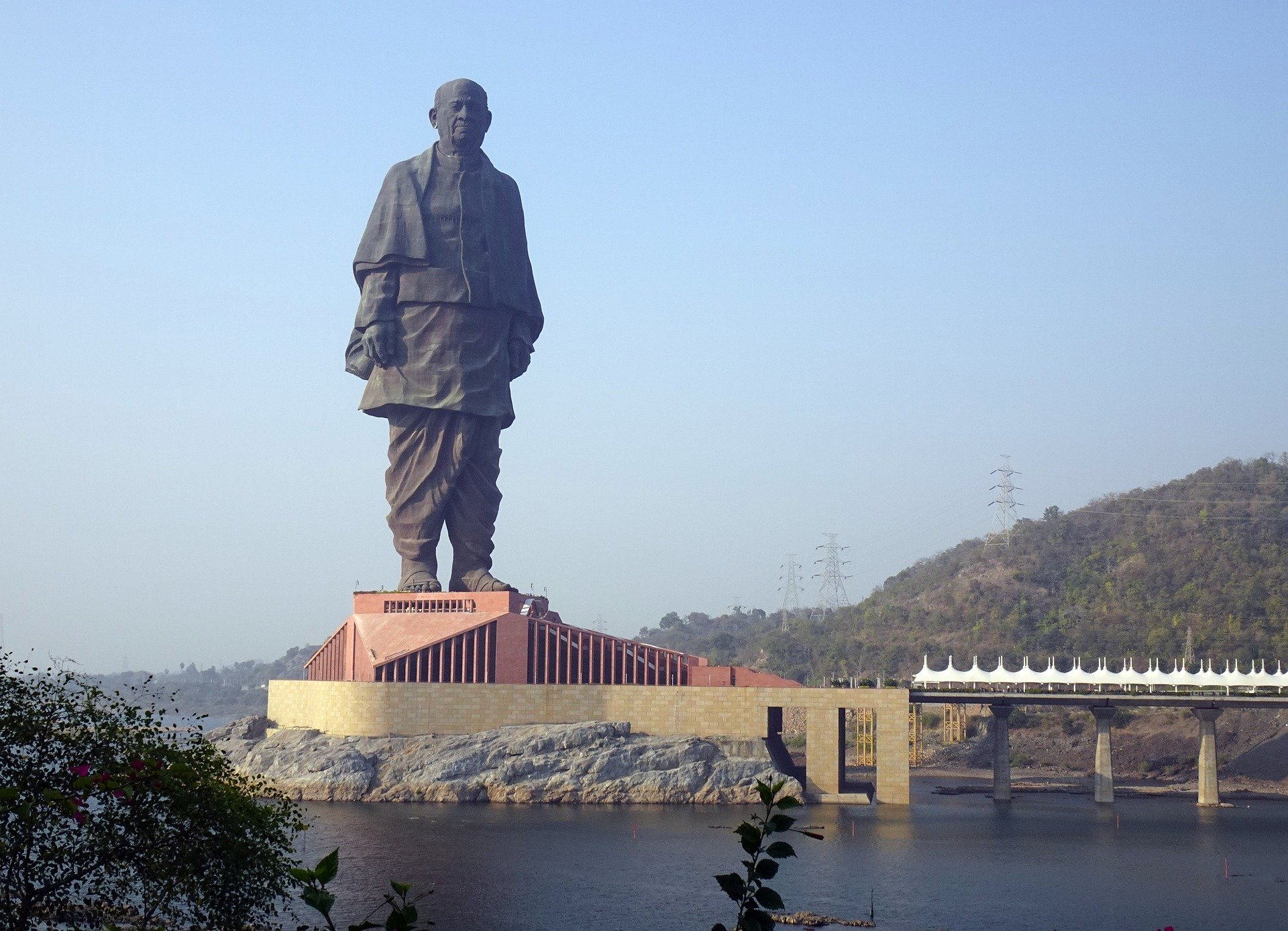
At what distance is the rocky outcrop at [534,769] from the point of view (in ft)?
206

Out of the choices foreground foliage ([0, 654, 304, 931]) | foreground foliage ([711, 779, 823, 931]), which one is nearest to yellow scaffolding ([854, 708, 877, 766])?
foreground foliage ([0, 654, 304, 931])

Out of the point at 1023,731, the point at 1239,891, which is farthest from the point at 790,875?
the point at 1023,731

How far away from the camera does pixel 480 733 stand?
65.2m

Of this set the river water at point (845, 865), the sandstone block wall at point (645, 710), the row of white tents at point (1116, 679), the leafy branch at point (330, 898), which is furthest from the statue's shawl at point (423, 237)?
the leafy branch at point (330, 898)

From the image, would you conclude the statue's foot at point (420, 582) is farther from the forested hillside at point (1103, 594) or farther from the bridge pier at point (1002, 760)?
the forested hillside at point (1103, 594)

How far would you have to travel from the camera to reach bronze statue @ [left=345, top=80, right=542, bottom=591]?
7506 cm

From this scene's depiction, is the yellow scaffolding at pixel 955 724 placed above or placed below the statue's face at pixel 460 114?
below

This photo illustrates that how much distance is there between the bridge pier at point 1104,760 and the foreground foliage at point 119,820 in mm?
49713

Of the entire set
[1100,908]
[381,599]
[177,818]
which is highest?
[381,599]

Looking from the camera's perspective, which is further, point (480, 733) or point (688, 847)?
point (480, 733)

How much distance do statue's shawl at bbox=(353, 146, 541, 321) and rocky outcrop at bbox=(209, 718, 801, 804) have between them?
83.7 feet

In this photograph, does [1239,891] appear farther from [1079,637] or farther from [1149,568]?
[1149,568]

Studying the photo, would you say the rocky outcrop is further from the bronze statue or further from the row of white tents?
the row of white tents

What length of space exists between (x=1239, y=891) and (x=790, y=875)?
47.2ft
